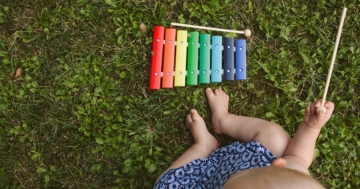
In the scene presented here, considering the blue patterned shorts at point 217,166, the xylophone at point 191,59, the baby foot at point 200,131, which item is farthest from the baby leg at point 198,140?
the xylophone at point 191,59

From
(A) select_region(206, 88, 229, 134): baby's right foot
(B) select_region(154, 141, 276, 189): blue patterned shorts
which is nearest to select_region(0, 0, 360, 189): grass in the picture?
(A) select_region(206, 88, 229, 134): baby's right foot

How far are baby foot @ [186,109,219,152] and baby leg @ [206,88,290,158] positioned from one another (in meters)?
0.08

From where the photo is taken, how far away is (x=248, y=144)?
2.18 m

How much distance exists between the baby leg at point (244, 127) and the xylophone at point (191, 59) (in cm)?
16

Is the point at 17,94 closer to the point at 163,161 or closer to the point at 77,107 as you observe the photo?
the point at 77,107

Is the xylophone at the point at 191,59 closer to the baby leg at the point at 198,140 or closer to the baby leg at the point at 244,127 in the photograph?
the baby leg at the point at 244,127

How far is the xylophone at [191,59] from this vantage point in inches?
100

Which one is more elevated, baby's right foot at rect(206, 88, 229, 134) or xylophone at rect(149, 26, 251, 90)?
xylophone at rect(149, 26, 251, 90)

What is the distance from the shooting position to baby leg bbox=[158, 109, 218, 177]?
95.6 inches

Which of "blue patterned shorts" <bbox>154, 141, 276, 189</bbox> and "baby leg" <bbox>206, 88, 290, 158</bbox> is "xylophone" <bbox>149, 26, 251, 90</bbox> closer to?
"baby leg" <bbox>206, 88, 290, 158</bbox>

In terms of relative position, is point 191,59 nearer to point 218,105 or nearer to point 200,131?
point 218,105

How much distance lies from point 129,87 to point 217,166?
93 cm

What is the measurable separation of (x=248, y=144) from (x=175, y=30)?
3.34ft

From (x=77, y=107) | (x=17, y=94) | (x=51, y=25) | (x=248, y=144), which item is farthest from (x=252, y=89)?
(x=17, y=94)
